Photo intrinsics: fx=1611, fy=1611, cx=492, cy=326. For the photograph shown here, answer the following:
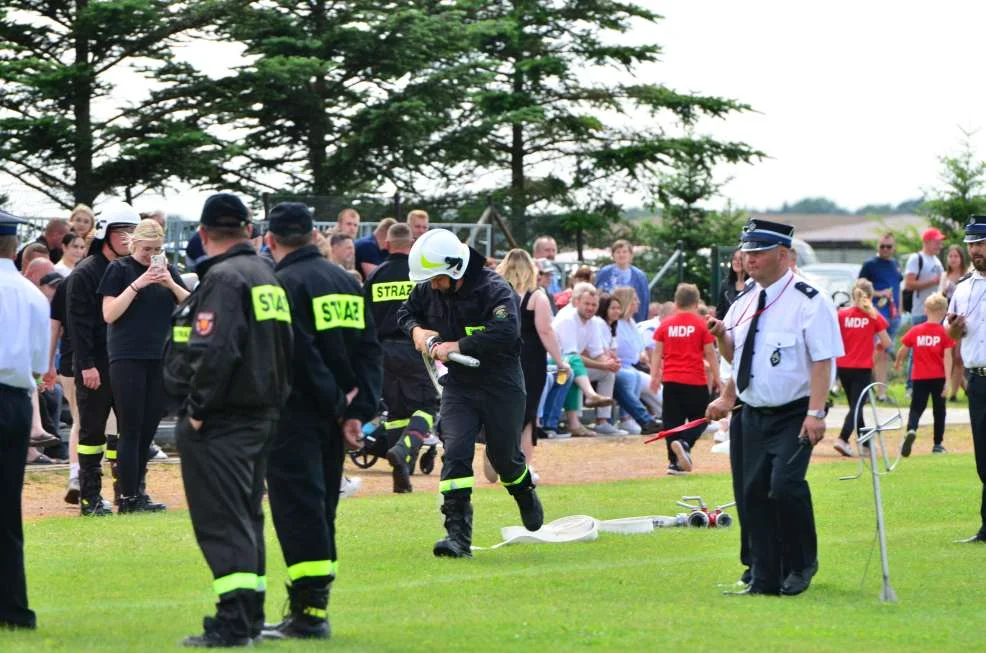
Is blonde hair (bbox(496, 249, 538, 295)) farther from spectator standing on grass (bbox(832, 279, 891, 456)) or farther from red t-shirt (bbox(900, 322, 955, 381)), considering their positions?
red t-shirt (bbox(900, 322, 955, 381))

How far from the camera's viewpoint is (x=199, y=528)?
7.50m

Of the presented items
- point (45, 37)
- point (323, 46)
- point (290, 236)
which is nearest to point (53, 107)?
point (45, 37)

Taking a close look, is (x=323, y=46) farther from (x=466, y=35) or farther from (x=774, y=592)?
(x=774, y=592)

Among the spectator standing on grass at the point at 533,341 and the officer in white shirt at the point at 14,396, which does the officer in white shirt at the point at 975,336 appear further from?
the officer in white shirt at the point at 14,396

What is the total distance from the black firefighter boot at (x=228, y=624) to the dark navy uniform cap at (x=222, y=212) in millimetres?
1756

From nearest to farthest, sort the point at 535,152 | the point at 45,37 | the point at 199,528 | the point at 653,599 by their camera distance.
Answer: the point at 199,528 → the point at 653,599 → the point at 45,37 → the point at 535,152

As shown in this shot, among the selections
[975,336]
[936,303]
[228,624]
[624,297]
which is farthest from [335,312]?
[936,303]

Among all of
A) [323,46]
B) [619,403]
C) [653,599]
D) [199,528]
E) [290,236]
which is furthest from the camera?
[323,46]

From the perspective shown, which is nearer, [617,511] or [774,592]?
[774,592]

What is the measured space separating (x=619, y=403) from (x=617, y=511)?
25.4 feet

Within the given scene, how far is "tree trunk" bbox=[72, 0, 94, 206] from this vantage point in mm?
26391

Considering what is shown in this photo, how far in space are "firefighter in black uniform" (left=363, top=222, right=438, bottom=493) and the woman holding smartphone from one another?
86.8 inches

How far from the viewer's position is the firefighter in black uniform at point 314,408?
7.99m

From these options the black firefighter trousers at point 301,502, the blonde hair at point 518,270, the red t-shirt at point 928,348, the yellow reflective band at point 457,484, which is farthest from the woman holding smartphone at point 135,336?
the red t-shirt at point 928,348
